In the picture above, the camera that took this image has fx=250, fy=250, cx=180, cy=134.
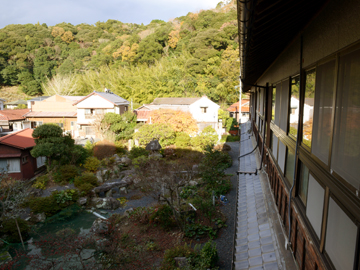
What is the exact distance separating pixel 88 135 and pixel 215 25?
25.1 metres

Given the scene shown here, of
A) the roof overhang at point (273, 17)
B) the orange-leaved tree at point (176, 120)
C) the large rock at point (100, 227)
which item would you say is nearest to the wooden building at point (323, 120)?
the roof overhang at point (273, 17)

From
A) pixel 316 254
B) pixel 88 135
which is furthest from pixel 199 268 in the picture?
pixel 88 135

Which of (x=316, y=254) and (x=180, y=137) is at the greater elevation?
(x=316, y=254)

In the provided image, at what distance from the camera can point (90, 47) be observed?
189 feet

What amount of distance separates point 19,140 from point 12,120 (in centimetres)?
1597

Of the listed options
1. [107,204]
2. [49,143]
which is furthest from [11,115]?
[107,204]

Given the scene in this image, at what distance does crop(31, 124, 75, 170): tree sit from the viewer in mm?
14195

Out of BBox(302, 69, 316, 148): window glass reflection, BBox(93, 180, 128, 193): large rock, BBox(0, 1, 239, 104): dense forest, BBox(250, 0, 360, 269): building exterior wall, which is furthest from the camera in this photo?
BBox(0, 1, 239, 104): dense forest

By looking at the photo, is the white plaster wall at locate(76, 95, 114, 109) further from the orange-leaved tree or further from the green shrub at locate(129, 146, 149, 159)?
the green shrub at locate(129, 146, 149, 159)

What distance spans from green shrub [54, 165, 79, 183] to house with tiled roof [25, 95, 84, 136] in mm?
14340

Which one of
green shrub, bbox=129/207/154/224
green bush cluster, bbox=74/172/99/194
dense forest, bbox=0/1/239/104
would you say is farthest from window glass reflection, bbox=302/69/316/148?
dense forest, bbox=0/1/239/104

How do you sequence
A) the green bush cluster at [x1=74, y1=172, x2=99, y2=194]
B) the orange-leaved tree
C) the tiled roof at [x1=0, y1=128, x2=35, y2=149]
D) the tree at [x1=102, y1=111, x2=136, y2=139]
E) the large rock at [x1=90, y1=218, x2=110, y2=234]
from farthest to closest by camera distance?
the tree at [x1=102, y1=111, x2=136, y2=139] < the orange-leaved tree < the tiled roof at [x1=0, y1=128, x2=35, y2=149] < the green bush cluster at [x1=74, y1=172, x2=99, y2=194] < the large rock at [x1=90, y1=218, x2=110, y2=234]

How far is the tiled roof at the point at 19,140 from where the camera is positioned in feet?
47.2

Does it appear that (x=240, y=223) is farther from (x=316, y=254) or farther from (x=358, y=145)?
(x=358, y=145)
